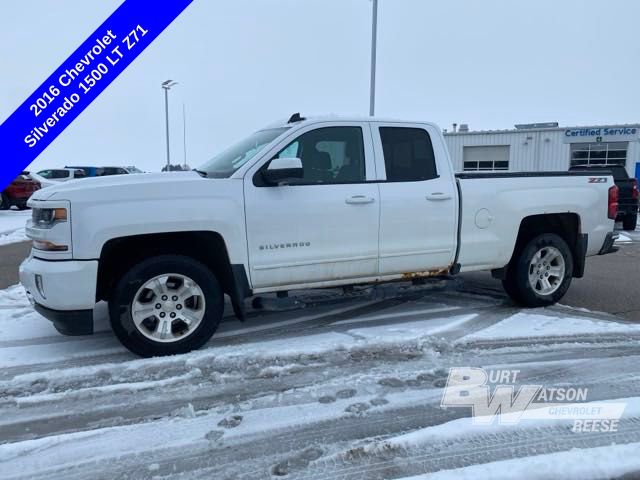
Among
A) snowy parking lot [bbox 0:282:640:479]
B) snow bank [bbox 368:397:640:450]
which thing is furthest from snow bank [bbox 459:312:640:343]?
snow bank [bbox 368:397:640:450]

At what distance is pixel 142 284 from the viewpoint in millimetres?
4102

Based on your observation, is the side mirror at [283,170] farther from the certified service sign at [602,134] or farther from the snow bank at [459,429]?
the certified service sign at [602,134]

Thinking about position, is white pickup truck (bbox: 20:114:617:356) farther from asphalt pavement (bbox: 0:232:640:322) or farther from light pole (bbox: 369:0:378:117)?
light pole (bbox: 369:0:378:117)

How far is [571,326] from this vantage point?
202 inches

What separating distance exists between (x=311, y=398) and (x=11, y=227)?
43.4 feet

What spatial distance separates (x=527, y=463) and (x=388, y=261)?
2.46m

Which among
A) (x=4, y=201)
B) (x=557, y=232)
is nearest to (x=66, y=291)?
(x=557, y=232)

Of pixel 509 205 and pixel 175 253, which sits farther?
pixel 509 205

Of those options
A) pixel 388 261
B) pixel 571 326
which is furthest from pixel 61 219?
pixel 571 326

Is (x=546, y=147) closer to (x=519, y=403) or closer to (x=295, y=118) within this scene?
(x=295, y=118)

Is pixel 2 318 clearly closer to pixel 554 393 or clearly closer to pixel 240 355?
pixel 240 355

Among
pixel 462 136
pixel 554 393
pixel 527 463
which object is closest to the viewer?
pixel 527 463

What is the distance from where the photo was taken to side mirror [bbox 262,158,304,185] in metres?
4.23

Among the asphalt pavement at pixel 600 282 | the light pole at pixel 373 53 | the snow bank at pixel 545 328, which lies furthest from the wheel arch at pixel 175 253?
the light pole at pixel 373 53
